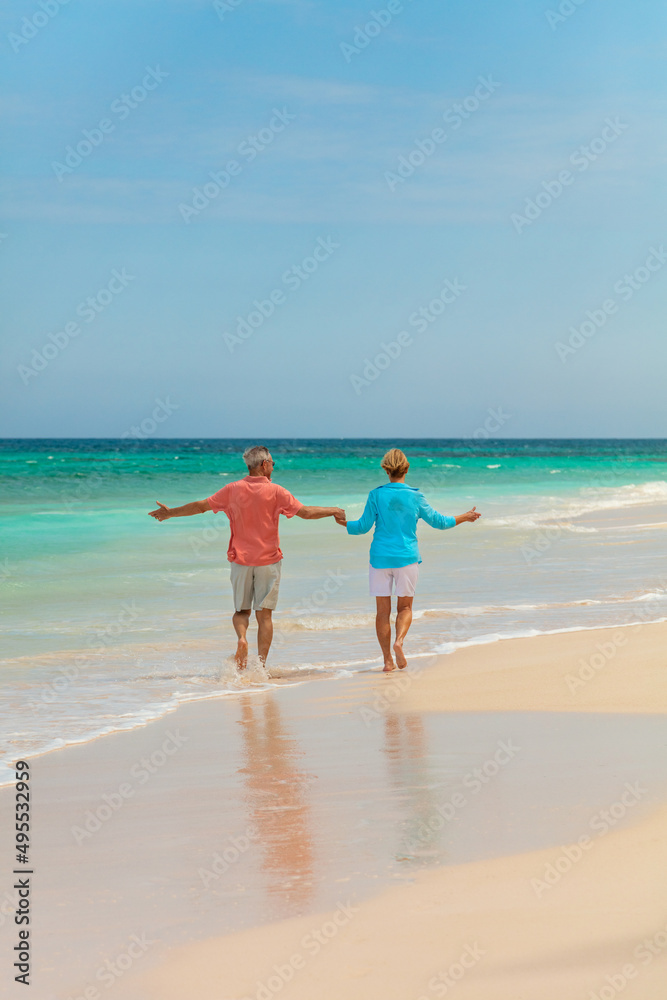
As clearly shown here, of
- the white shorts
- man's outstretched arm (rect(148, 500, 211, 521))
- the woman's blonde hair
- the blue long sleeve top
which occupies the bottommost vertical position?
the white shorts

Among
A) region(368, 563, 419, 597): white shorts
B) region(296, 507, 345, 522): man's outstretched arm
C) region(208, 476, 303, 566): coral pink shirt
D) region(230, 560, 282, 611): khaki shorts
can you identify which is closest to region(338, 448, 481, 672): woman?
region(368, 563, 419, 597): white shorts

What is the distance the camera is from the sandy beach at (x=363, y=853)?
109 inches

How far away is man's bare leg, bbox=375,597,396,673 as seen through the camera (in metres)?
7.14

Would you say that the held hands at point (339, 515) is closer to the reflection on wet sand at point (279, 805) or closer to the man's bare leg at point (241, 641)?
the man's bare leg at point (241, 641)

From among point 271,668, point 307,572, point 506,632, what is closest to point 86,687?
point 271,668

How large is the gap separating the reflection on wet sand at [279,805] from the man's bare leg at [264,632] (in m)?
1.40

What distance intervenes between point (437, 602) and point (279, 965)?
7.65 m

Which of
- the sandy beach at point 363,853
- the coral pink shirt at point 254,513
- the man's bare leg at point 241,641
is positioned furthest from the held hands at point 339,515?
the sandy beach at point 363,853

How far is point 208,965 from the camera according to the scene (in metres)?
2.80

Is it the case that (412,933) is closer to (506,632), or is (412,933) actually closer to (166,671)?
(166,671)

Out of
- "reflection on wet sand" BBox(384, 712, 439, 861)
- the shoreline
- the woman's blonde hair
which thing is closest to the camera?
"reflection on wet sand" BBox(384, 712, 439, 861)

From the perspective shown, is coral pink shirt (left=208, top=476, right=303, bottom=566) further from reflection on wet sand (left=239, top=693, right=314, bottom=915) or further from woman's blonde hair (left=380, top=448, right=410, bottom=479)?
reflection on wet sand (left=239, top=693, right=314, bottom=915)

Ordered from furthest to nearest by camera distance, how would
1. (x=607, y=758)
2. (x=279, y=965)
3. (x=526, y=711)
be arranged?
(x=526, y=711)
(x=607, y=758)
(x=279, y=965)

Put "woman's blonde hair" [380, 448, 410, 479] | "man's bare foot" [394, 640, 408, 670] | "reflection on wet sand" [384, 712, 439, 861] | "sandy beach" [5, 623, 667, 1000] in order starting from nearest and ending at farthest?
"sandy beach" [5, 623, 667, 1000] < "reflection on wet sand" [384, 712, 439, 861] < "man's bare foot" [394, 640, 408, 670] < "woman's blonde hair" [380, 448, 410, 479]
